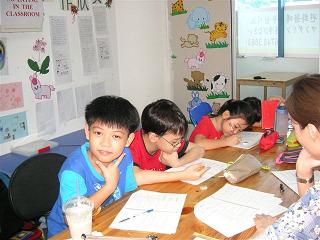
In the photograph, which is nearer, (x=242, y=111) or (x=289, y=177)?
(x=289, y=177)

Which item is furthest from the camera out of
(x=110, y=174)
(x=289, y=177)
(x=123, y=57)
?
(x=123, y=57)

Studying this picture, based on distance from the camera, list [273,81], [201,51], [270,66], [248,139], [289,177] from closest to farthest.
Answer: [289,177] < [248,139] < [201,51] < [273,81] < [270,66]

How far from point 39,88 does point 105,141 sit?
155 cm

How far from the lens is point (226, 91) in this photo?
160 inches

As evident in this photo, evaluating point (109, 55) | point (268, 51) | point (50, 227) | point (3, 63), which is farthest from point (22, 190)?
→ point (268, 51)

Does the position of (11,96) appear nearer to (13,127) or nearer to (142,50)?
(13,127)

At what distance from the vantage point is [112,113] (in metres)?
1.52

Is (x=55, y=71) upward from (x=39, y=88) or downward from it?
upward

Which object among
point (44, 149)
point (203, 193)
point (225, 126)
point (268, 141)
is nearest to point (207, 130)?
point (225, 126)

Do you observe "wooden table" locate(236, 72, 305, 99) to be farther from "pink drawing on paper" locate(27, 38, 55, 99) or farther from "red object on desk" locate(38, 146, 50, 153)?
"red object on desk" locate(38, 146, 50, 153)

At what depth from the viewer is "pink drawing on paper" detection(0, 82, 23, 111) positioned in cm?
256

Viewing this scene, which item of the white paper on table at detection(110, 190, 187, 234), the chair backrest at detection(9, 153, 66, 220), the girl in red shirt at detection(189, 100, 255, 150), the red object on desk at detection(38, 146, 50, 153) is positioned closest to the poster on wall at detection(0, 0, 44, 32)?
the red object on desk at detection(38, 146, 50, 153)

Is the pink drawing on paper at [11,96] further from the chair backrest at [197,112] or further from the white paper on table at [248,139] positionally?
the white paper on table at [248,139]

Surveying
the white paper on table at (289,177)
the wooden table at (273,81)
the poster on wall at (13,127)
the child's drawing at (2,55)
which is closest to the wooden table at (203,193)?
the white paper on table at (289,177)
